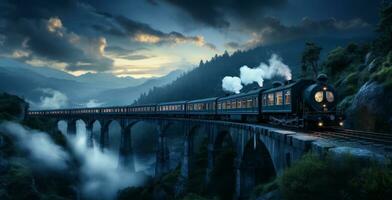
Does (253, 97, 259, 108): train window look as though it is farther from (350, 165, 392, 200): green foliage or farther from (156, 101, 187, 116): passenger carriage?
(156, 101, 187, 116): passenger carriage

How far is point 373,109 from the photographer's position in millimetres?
22172

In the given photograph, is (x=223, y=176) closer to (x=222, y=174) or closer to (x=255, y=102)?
(x=222, y=174)

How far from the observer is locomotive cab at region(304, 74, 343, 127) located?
19.9 metres

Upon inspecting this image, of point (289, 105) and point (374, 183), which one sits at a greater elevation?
point (289, 105)

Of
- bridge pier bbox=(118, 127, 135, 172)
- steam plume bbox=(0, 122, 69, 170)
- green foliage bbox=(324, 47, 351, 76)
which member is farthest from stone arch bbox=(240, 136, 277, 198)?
bridge pier bbox=(118, 127, 135, 172)

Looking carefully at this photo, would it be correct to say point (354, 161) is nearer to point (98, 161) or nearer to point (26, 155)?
point (26, 155)

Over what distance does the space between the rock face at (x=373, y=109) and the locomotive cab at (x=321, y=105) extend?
120 inches

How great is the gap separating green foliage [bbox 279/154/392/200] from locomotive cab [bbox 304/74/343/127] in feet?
31.9

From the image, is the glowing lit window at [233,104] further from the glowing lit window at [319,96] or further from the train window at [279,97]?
the glowing lit window at [319,96]

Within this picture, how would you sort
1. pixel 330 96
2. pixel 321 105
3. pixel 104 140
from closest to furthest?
pixel 321 105
pixel 330 96
pixel 104 140

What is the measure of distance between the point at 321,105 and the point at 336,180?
1186cm

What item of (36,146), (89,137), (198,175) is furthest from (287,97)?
(89,137)

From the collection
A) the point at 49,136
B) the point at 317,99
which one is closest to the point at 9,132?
Answer: the point at 49,136

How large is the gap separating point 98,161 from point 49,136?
13.3m
